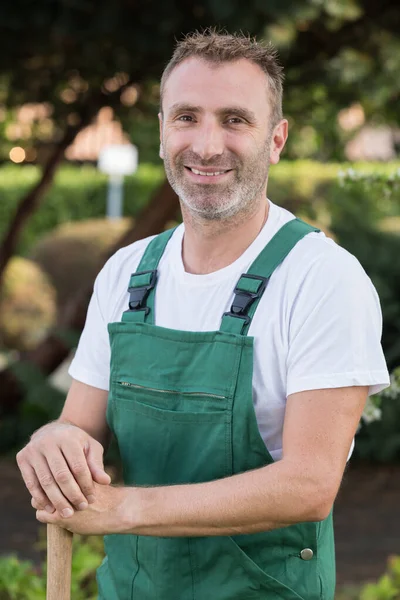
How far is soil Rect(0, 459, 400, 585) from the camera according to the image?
5.39 metres

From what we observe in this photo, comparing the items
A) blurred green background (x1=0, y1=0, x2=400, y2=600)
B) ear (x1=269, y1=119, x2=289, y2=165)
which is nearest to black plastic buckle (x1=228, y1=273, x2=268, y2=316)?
ear (x1=269, y1=119, x2=289, y2=165)

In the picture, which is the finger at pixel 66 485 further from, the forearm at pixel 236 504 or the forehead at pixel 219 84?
the forehead at pixel 219 84

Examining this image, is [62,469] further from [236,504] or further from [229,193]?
[229,193]

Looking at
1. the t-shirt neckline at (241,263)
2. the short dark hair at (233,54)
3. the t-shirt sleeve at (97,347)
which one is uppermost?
the short dark hair at (233,54)

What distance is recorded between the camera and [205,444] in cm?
201

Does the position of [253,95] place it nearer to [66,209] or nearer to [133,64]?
[133,64]

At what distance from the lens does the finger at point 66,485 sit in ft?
6.28

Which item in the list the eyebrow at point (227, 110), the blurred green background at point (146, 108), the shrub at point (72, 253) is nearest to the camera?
the eyebrow at point (227, 110)

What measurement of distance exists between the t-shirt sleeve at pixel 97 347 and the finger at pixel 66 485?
0.34 metres

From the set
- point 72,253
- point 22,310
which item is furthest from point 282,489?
point 72,253

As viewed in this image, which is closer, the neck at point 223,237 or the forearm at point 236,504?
the forearm at point 236,504

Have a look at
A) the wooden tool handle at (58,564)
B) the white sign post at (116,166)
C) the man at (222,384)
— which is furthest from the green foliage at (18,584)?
the white sign post at (116,166)

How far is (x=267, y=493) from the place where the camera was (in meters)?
1.84

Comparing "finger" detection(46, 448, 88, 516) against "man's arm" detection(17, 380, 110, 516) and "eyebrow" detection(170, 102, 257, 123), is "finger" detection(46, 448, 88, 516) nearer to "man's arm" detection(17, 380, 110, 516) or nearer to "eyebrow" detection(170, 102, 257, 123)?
"man's arm" detection(17, 380, 110, 516)
